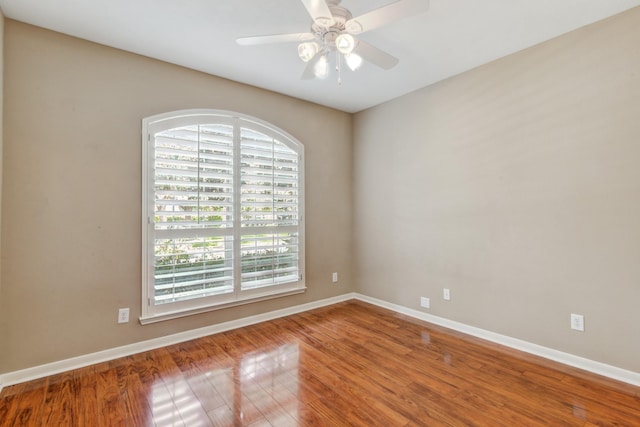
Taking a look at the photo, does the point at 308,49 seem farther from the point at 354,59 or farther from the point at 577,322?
the point at 577,322

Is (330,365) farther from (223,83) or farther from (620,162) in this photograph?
(223,83)

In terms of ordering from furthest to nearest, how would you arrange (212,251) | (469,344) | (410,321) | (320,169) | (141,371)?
(320,169) → (410,321) → (212,251) → (469,344) → (141,371)

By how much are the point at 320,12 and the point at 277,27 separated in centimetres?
91

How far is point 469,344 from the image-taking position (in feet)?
9.29

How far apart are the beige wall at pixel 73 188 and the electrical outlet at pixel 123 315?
5 centimetres

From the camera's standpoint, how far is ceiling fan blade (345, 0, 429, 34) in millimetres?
1477

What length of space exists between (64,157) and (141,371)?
179 centimetres

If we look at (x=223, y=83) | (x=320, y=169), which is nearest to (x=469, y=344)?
(x=320, y=169)

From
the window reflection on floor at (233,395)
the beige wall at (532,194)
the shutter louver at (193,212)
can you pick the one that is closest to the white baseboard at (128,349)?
the shutter louver at (193,212)

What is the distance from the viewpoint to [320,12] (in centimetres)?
159

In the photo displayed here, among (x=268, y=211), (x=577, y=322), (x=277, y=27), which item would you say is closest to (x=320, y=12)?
(x=277, y=27)

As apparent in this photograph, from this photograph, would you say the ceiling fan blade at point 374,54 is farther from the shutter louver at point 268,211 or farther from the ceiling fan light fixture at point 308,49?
the shutter louver at point 268,211

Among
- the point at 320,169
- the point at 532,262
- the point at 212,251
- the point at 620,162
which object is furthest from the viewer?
the point at 320,169

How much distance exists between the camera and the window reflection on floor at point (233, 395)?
1850 millimetres
